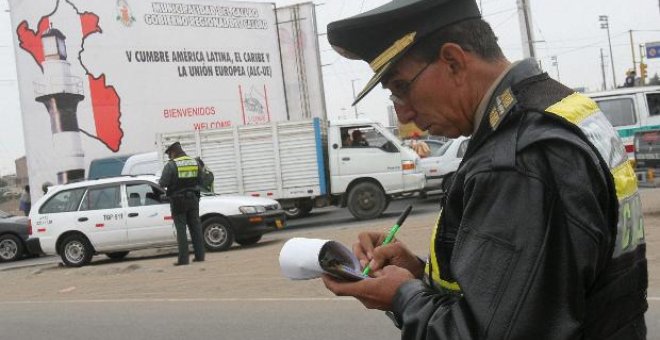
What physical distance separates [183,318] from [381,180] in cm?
932

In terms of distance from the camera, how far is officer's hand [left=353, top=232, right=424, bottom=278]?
1881 millimetres

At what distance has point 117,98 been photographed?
72.3ft

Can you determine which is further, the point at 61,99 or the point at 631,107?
the point at 61,99

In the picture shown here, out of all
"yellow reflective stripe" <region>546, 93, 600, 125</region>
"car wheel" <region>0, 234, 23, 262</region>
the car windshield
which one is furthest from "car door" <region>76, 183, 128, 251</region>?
"yellow reflective stripe" <region>546, 93, 600, 125</region>

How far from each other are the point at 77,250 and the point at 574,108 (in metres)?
13.0

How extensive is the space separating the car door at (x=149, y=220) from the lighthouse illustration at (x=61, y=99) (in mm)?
8797

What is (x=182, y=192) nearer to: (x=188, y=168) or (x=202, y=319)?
(x=188, y=168)

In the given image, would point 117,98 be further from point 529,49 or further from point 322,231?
point 529,49

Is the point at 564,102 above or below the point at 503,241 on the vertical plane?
above

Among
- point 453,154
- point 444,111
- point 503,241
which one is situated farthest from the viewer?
point 453,154

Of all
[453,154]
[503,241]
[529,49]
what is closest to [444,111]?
[503,241]

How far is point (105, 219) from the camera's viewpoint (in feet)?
43.0

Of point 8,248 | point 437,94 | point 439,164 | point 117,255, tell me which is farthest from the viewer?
point 439,164

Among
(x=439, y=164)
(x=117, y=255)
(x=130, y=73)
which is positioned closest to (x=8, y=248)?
(x=117, y=255)
